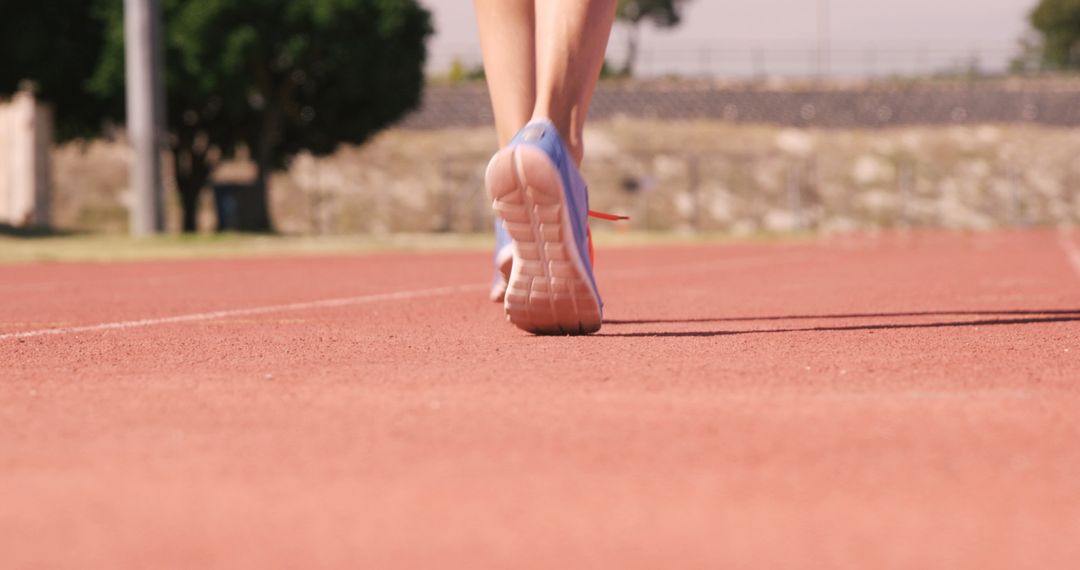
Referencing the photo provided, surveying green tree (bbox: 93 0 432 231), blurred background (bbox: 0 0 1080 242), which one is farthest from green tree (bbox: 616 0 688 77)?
green tree (bbox: 93 0 432 231)

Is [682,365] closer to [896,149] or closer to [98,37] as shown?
[98,37]

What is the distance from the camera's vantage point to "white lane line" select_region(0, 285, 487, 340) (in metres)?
4.57

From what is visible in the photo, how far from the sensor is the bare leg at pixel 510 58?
4.21m

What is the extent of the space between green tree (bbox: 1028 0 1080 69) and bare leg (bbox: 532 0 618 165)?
79514 mm

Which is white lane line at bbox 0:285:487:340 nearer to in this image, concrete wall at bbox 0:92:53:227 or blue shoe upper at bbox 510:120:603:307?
blue shoe upper at bbox 510:120:603:307

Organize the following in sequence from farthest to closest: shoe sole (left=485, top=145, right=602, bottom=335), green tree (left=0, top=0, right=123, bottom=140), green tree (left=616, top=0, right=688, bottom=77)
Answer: green tree (left=616, top=0, right=688, bottom=77)
green tree (left=0, top=0, right=123, bottom=140)
shoe sole (left=485, top=145, right=602, bottom=335)

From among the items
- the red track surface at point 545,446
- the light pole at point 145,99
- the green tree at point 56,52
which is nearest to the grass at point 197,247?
the light pole at point 145,99

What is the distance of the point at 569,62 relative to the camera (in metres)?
3.96

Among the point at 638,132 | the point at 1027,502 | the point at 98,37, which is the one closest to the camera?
the point at 1027,502

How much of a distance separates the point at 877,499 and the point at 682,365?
1.52 m

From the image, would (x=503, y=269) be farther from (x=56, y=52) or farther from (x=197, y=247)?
(x=56, y=52)

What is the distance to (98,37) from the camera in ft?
85.4

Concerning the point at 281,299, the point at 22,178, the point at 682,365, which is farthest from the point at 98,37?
the point at 682,365

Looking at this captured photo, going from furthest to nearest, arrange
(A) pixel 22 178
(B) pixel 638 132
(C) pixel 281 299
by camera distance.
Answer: (B) pixel 638 132 < (A) pixel 22 178 < (C) pixel 281 299
